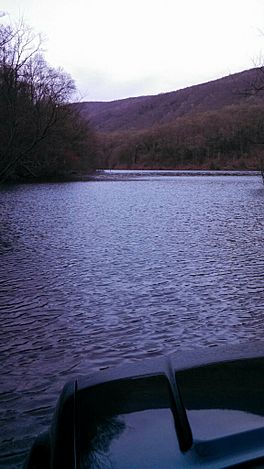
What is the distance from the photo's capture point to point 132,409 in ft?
6.21

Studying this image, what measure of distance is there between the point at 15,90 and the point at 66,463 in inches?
780

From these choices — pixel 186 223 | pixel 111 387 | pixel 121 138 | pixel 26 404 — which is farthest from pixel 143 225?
pixel 121 138

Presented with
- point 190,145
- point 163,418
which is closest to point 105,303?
point 163,418

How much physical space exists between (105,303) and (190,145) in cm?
15722

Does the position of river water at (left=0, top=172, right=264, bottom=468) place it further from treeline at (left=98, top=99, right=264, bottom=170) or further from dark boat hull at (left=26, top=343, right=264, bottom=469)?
treeline at (left=98, top=99, right=264, bottom=170)

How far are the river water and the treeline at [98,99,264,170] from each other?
12403 cm

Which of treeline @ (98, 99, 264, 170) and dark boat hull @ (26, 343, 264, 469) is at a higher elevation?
dark boat hull @ (26, 343, 264, 469)

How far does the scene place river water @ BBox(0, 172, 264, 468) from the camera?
5.60 m

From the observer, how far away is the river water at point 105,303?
5.60m

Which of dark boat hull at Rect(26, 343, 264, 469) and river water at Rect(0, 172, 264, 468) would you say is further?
→ river water at Rect(0, 172, 264, 468)

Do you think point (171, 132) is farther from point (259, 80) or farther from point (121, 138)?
point (259, 80)

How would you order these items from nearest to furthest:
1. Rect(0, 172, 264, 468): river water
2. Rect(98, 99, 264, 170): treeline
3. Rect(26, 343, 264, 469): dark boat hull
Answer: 1. Rect(26, 343, 264, 469): dark boat hull
2. Rect(0, 172, 264, 468): river water
3. Rect(98, 99, 264, 170): treeline

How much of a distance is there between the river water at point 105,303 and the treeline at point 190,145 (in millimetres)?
124034

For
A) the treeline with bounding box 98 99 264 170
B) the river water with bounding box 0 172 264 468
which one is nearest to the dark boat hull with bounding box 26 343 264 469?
the river water with bounding box 0 172 264 468
